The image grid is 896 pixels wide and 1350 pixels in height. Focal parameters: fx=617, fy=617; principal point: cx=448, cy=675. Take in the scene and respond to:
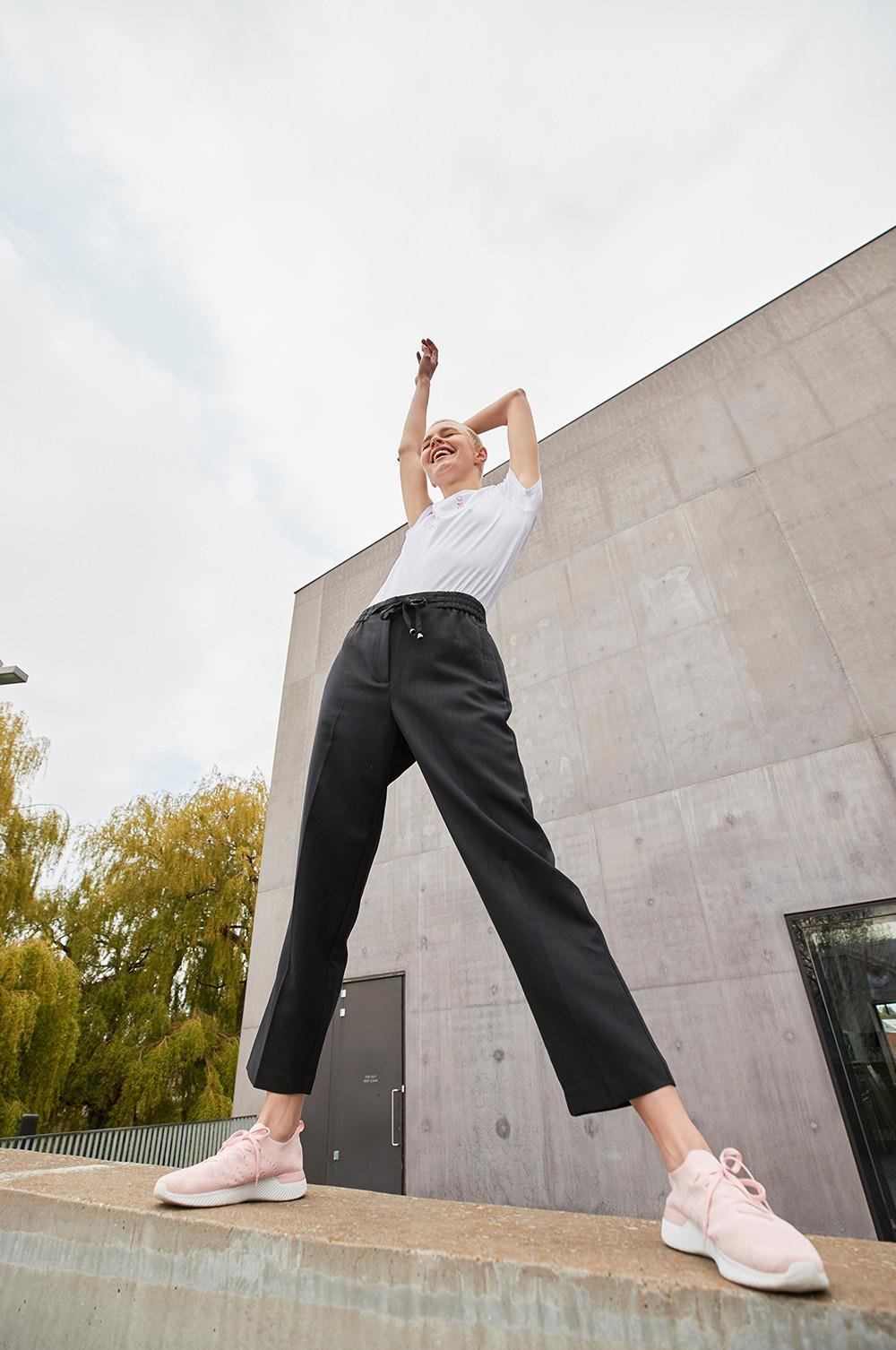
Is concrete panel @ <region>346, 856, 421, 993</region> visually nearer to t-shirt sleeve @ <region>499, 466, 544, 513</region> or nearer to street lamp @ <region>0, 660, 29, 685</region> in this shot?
street lamp @ <region>0, 660, 29, 685</region>

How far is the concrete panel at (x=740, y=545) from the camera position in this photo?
15.0ft

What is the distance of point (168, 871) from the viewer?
28.0 ft

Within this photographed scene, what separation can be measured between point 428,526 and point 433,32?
552 centimetres

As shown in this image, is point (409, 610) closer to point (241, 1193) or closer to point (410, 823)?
point (241, 1193)

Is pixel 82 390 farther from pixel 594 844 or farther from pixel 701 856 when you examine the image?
pixel 701 856

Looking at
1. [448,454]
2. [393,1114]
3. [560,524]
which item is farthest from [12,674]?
[560,524]

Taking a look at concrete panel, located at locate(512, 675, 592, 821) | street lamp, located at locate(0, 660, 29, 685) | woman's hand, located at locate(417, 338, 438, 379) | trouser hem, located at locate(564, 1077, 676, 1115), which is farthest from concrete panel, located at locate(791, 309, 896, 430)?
street lamp, located at locate(0, 660, 29, 685)

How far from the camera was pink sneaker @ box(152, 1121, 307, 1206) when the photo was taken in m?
0.84

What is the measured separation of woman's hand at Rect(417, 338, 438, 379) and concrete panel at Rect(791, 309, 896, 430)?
4320 millimetres

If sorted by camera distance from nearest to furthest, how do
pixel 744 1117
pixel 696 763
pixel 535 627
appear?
pixel 744 1117, pixel 696 763, pixel 535 627

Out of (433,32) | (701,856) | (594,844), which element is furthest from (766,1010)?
(433,32)

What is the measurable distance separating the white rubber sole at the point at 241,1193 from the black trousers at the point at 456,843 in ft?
0.41

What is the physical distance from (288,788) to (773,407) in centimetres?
593

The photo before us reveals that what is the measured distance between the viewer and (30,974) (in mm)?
6426
